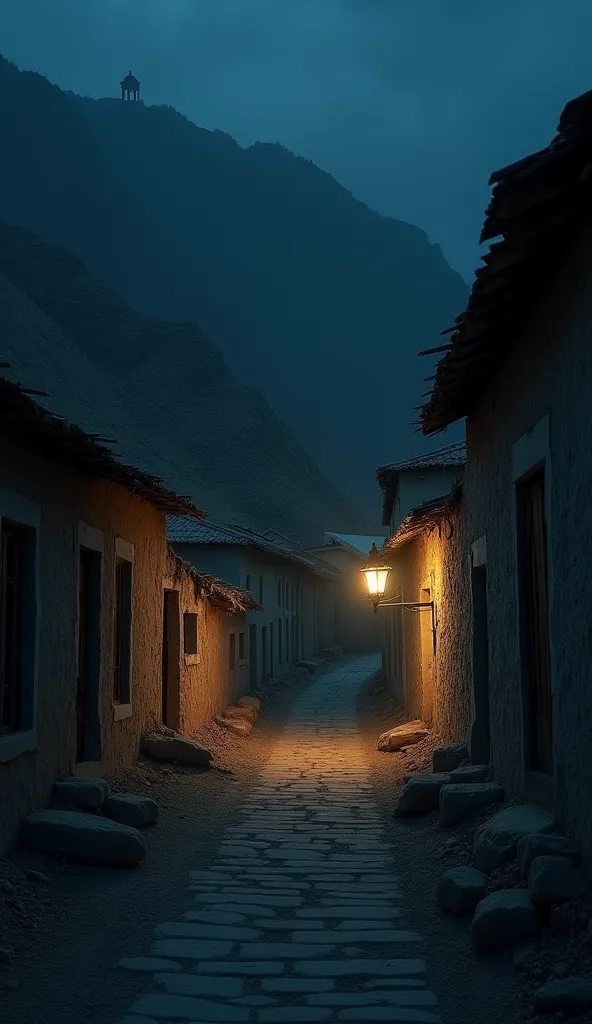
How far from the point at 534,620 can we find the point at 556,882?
2.39 meters

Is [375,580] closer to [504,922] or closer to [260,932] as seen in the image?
[260,932]

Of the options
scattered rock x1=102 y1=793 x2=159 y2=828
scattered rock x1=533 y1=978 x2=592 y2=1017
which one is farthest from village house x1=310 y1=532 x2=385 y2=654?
scattered rock x1=533 y1=978 x2=592 y2=1017

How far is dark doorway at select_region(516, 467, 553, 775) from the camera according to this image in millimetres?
6250

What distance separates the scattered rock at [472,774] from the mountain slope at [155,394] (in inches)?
1775

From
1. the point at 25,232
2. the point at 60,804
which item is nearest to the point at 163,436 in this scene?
the point at 25,232

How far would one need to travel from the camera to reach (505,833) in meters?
5.51

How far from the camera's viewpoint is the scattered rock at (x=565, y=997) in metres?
3.60

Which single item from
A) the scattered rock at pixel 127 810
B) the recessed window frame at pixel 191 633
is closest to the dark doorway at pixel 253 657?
the recessed window frame at pixel 191 633

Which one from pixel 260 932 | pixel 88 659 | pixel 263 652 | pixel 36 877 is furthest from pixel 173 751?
pixel 263 652

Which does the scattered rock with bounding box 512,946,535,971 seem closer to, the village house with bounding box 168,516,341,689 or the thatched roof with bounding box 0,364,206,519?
the thatched roof with bounding box 0,364,206,519

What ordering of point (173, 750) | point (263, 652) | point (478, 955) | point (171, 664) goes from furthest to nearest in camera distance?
point (263, 652) < point (171, 664) < point (173, 750) < point (478, 955)

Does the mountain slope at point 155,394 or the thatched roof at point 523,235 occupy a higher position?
the mountain slope at point 155,394

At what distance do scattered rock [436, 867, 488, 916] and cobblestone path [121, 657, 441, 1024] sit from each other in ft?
0.90

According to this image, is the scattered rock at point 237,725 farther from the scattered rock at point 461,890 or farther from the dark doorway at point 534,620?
the scattered rock at point 461,890
